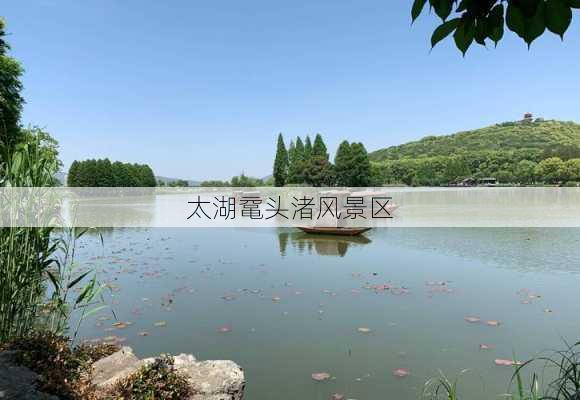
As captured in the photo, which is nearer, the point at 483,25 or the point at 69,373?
the point at 483,25

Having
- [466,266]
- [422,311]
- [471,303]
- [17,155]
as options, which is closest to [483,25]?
[17,155]

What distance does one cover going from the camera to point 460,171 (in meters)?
72.8

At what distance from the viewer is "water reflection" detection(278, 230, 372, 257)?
1107 centimetres

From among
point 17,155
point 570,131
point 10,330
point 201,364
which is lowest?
point 201,364

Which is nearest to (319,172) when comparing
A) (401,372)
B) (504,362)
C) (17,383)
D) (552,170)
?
(552,170)

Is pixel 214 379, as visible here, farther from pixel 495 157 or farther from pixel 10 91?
pixel 495 157

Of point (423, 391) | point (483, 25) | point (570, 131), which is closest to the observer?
point (483, 25)

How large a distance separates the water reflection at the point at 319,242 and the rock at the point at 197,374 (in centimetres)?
763

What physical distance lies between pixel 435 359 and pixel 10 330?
158 inches

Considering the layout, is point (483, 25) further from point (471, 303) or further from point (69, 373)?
point (471, 303)

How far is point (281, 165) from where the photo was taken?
190ft

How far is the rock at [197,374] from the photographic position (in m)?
2.68

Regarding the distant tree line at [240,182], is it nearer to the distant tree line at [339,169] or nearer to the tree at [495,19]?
the distant tree line at [339,169]

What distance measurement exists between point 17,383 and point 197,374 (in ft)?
3.88
